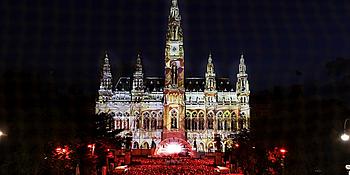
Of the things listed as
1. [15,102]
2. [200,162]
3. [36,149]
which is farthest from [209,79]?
[36,149]

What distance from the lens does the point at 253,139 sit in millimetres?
32469

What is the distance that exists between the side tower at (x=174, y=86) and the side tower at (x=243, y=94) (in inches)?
255

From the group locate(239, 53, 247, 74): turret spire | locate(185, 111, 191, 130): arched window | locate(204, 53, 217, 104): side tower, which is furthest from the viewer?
locate(239, 53, 247, 74): turret spire

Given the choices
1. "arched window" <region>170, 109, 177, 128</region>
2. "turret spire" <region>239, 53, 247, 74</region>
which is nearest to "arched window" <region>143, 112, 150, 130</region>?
"arched window" <region>170, 109, 177, 128</region>

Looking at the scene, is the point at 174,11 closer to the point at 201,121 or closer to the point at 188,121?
the point at 188,121

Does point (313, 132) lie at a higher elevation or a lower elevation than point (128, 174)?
higher

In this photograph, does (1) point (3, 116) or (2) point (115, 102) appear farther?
(2) point (115, 102)

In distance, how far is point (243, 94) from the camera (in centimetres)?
6575

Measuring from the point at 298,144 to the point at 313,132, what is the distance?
5.20 ft

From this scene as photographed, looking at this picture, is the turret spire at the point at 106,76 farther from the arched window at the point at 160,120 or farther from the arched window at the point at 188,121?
the arched window at the point at 188,121

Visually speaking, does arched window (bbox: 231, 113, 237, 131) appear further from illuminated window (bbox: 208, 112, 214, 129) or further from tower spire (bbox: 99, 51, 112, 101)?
tower spire (bbox: 99, 51, 112, 101)

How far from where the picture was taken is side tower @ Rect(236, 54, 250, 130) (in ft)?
213

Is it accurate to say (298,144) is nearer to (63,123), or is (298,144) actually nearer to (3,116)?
(63,123)

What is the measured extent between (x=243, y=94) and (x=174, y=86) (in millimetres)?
7882
